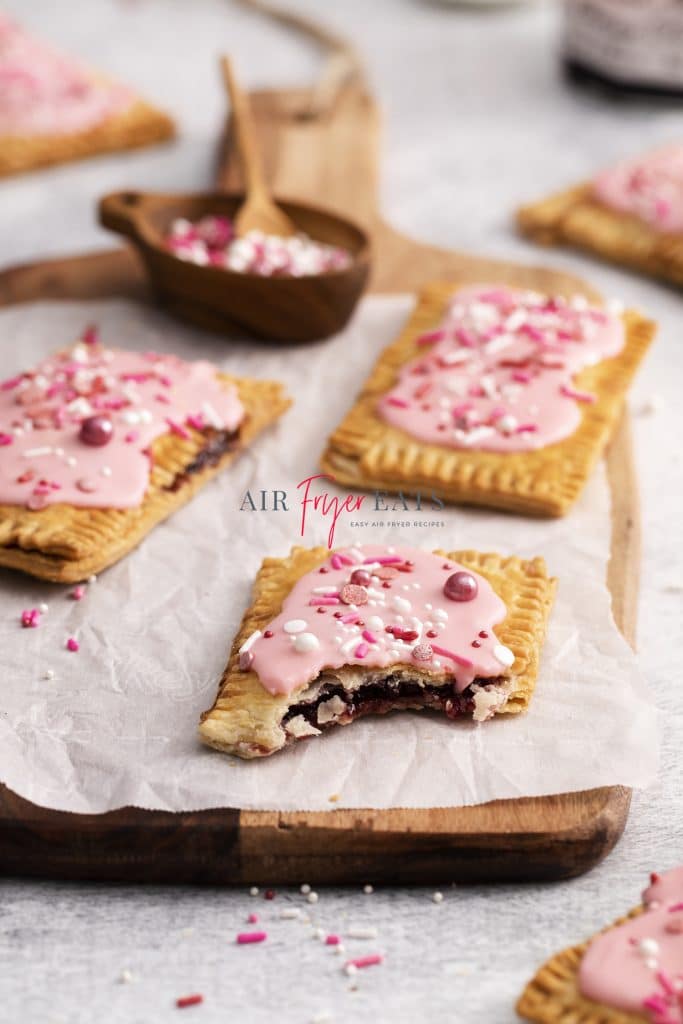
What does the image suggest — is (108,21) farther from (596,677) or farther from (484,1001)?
(484,1001)

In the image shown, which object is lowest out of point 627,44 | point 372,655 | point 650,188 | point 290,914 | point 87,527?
point 290,914

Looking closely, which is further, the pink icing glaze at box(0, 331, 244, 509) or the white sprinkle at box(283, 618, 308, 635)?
the pink icing glaze at box(0, 331, 244, 509)

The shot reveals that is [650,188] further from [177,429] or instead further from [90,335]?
[177,429]

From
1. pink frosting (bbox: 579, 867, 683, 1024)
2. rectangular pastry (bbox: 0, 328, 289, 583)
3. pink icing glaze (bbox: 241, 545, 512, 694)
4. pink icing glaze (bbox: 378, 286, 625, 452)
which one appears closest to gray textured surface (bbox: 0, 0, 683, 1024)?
pink frosting (bbox: 579, 867, 683, 1024)

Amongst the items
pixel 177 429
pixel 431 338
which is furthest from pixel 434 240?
pixel 177 429

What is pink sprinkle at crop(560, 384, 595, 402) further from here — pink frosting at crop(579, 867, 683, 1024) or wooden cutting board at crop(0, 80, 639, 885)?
pink frosting at crop(579, 867, 683, 1024)

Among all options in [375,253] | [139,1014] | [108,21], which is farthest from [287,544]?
[108,21]
